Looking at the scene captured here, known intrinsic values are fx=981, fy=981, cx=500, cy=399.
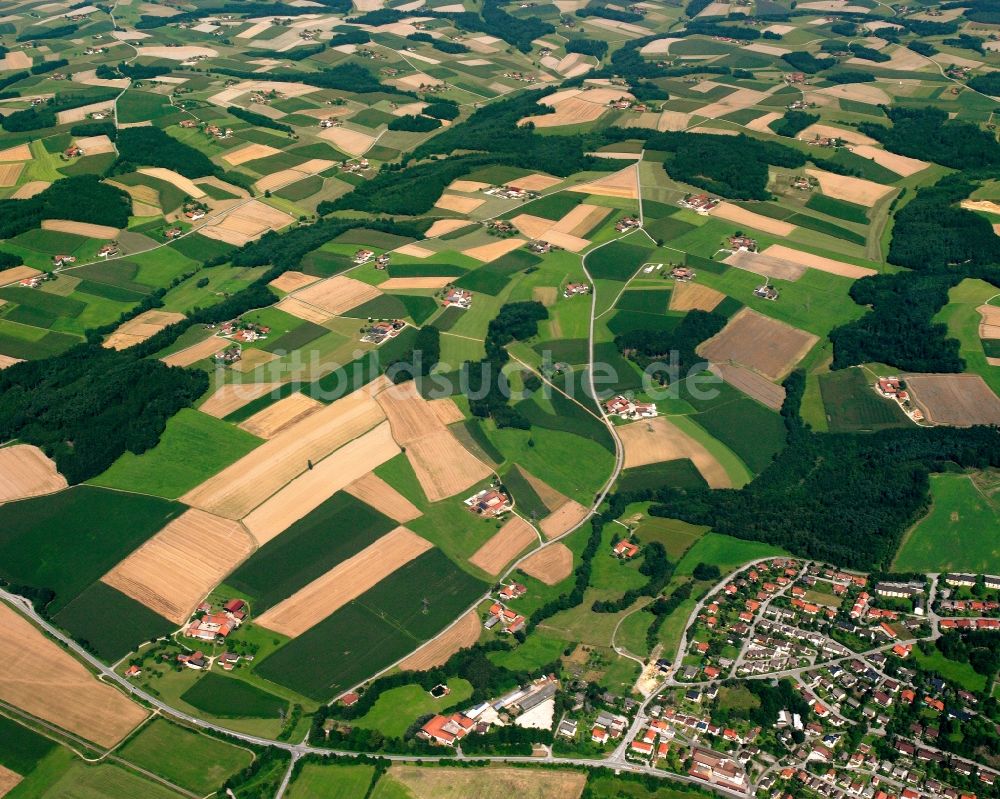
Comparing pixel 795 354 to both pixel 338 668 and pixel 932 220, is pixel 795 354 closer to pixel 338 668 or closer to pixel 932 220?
pixel 932 220

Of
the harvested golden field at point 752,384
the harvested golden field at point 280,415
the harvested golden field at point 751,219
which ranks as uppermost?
the harvested golden field at point 751,219

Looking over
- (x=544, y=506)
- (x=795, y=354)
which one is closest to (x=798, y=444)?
(x=795, y=354)

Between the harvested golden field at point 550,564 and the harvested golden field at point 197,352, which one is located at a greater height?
the harvested golden field at point 197,352

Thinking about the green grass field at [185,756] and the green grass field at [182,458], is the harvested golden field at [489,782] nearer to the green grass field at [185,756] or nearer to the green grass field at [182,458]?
the green grass field at [185,756]

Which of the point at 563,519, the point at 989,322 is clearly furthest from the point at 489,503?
the point at 989,322

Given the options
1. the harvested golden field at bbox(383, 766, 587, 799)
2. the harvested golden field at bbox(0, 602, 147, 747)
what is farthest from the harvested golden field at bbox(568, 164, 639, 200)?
the harvested golden field at bbox(0, 602, 147, 747)

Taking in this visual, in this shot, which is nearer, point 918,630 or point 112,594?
point 918,630

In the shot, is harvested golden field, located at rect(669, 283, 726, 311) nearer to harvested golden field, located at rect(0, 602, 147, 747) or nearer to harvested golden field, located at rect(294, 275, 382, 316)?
harvested golden field, located at rect(294, 275, 382, 316)

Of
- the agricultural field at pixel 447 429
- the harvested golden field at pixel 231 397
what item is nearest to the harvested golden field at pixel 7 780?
the agricultural field at pixel 447 429
